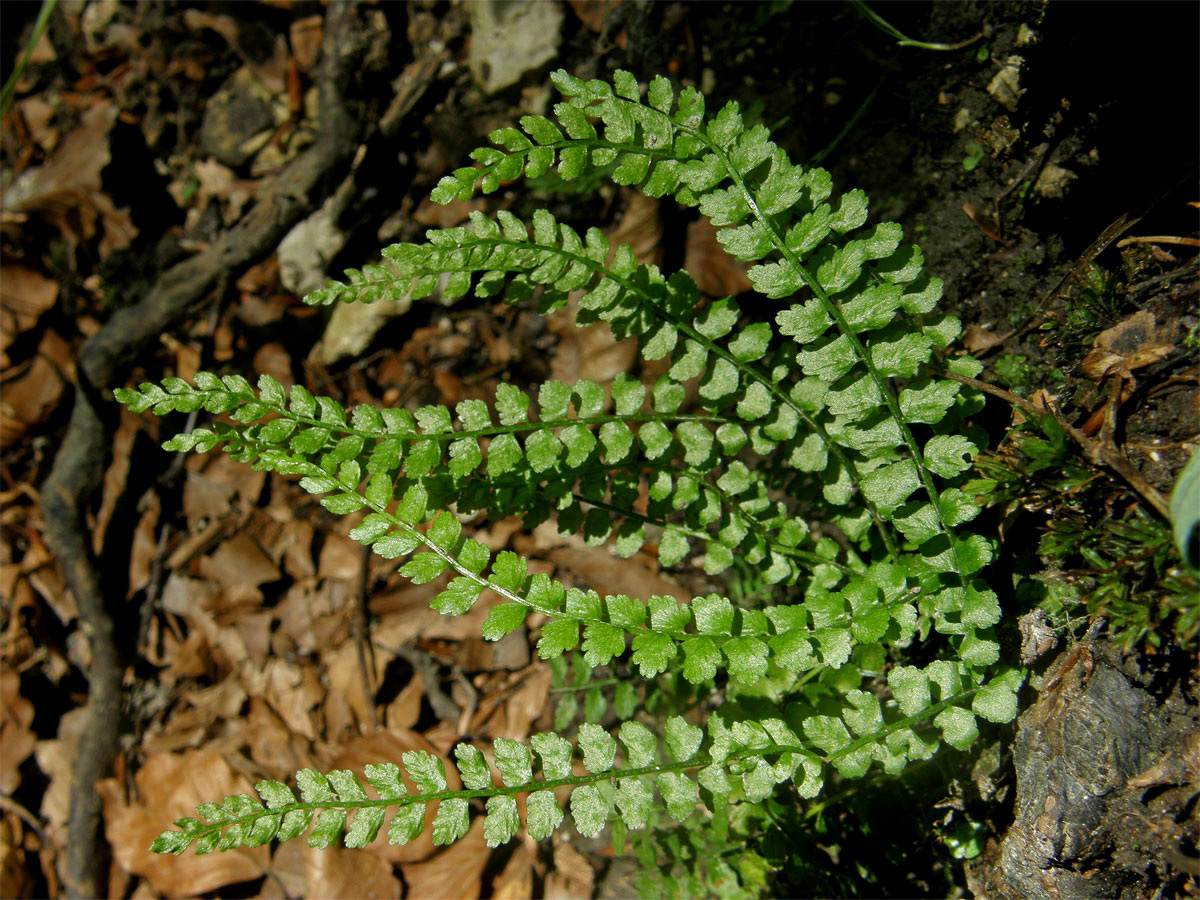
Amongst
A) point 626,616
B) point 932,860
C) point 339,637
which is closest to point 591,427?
point 626,616

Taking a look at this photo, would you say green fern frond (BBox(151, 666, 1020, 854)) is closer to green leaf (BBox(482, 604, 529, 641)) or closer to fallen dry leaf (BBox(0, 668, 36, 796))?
green leaf (BBox(482, 604, 529, 641))

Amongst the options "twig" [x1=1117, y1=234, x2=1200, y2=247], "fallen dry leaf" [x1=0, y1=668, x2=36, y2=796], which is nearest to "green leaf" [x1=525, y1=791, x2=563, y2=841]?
"twig" [x1=1117, y1=234, x2=1200, y2=247]

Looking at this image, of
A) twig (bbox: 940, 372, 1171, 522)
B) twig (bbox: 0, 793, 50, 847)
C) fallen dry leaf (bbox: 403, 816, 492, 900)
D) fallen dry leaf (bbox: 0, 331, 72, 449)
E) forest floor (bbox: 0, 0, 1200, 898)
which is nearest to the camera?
twig (bbox: 940, 372, 1171, 522)

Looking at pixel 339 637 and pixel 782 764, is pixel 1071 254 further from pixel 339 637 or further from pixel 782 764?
pixel 339 637

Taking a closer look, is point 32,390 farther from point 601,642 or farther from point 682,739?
point 682,739

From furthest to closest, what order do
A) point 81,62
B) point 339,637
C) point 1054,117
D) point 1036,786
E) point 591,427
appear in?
point 81,62 < point 339,637 < point 591,427 < point 1054,117 < point 1036,786

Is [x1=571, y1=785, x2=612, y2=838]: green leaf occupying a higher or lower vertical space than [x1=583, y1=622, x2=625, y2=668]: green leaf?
lower
